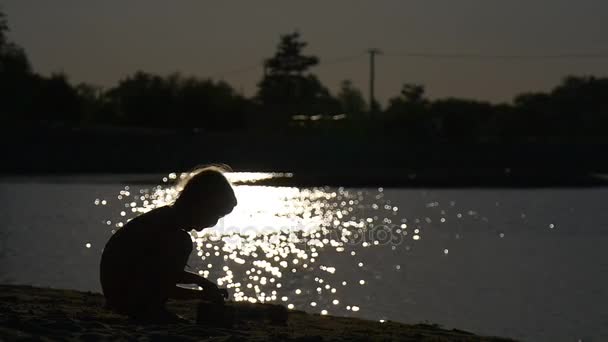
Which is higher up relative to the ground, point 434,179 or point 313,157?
point 313,157

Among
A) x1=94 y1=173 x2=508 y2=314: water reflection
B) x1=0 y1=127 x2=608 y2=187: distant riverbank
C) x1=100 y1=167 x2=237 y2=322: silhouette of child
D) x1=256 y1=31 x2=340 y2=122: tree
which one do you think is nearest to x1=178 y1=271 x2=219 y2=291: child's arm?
x1=100 y1=167 x2=237 y2=322: silhouette of child

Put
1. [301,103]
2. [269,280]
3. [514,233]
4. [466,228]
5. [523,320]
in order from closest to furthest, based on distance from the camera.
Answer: [523,320] < [269,280] < [514,233] < [466,228] < [301,103]

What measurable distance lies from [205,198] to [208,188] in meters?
0.09

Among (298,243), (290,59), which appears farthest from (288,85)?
(298,243)

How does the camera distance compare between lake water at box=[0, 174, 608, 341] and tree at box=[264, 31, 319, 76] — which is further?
tree at box=[264, 31, 319, 76]

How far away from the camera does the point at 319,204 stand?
83812mm

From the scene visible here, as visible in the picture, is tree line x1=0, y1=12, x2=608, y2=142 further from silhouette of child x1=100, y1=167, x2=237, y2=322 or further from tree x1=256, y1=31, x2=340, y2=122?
silhouette of child x1=100, y1=167, x2=237, y2=322

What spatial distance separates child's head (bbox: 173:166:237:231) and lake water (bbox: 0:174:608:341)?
310 millimetres

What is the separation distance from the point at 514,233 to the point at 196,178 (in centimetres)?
4536

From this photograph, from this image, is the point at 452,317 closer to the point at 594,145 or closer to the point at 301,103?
the point at 594,145

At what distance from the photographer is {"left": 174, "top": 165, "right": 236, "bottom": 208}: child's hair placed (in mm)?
8953

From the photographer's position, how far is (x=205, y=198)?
29.6ft

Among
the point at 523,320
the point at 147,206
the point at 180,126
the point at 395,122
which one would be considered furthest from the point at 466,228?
the point at 395,122

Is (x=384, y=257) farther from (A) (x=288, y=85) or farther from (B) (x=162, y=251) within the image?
(A) (x=288, y=85)
